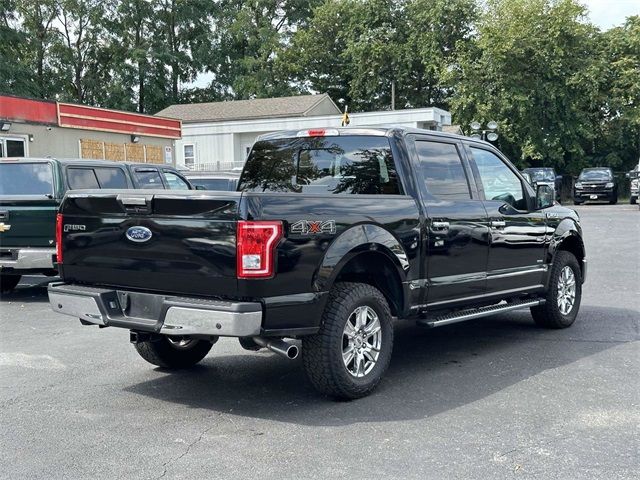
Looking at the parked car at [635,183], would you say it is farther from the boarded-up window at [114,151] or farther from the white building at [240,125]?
the boarded-up window at [114,151]

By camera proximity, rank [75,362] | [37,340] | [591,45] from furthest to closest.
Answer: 1. [591,45]
2. [37,340]
3. [75,362]

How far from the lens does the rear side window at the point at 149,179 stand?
1060 centimetres

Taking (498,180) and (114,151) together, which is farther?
(114,151)

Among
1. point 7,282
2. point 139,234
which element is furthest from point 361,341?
point 7,282

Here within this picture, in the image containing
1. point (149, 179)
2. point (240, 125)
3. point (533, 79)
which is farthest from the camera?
point (533, 79)

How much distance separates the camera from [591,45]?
39.1 metres

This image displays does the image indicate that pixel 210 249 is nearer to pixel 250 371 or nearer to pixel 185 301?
pixel 185 301

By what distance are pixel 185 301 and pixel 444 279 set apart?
2.29m

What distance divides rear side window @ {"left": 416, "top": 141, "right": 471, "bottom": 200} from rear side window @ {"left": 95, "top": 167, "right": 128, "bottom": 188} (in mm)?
5620

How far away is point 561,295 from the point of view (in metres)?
7.51

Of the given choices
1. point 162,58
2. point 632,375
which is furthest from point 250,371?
point 162,58

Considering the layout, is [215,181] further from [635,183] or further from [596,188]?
[596,188]

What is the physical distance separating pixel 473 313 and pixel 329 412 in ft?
6.21

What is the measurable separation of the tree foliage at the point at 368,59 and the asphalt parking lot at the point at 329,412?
32.6 metres
